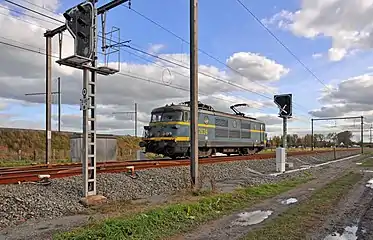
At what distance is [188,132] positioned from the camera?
24.4 meters

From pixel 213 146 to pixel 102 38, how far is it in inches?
643

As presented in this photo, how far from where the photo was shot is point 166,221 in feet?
27.4

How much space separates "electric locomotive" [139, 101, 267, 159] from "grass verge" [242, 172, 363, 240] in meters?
11.8

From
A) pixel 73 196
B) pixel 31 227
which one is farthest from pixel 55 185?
pixel 31 227

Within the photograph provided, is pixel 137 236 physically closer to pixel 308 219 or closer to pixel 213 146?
pixel 308 219

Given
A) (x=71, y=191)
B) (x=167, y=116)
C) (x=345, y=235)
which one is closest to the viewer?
(x=345, y=235)

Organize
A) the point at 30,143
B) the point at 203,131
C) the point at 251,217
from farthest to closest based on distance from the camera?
the point at 30,143, the point at 203,131, the point at 251,217

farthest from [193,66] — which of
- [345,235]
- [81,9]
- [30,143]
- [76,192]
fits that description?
[30,143]

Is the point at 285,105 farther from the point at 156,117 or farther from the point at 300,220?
the point at 300,220

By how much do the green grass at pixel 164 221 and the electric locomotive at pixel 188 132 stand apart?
38.1ft

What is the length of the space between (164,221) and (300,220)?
10.6ft

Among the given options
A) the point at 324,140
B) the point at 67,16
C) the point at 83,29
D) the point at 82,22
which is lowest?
the point at 324,140

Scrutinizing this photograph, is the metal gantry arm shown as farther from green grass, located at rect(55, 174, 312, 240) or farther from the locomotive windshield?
the locomotive windshield

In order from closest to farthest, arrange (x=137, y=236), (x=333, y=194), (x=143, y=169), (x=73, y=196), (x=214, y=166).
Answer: (x=137, y=236)
(x=73, y=196)
(x=333, y=194)
(x=143, y=169)
(x=214, y=166)
